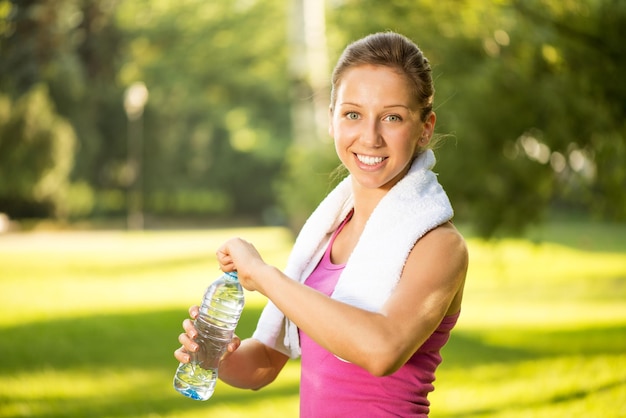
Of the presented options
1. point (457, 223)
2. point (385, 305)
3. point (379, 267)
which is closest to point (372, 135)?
point (379, 267)

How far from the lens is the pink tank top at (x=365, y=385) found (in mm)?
2414

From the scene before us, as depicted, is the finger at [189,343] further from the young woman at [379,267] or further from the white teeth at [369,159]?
the white teeth at [369,159]

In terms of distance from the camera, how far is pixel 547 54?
741 centimetres

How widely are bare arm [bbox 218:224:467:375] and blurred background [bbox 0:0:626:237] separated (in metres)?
0.69

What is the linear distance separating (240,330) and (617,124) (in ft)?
17.6

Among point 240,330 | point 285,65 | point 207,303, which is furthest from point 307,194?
point 285,65

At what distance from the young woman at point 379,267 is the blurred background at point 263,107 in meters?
0.49

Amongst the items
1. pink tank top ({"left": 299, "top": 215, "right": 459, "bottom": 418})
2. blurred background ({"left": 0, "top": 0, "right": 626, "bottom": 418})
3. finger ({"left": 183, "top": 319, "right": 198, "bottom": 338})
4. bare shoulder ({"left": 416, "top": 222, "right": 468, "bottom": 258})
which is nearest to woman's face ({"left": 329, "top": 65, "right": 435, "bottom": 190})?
bare shoulder ({"left": 416, "top": 222, "right": 468, "bottom": 258})

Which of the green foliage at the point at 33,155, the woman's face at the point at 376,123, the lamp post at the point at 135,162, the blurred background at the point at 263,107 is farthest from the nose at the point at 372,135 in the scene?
the lamp post at the point at 135,162

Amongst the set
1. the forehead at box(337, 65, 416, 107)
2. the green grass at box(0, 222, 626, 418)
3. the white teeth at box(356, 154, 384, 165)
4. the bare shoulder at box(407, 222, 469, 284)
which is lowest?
the green grass at box(0, 222, 626, 418)

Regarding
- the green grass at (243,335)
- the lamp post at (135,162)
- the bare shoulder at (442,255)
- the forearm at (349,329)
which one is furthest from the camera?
the lamp post at (135,162)

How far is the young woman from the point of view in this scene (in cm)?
219

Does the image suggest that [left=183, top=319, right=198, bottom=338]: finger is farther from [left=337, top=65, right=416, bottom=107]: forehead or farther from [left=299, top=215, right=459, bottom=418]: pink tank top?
[left=337, top=65, right=416, bottom=107]: forehead

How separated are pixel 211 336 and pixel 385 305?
3.26 ft
